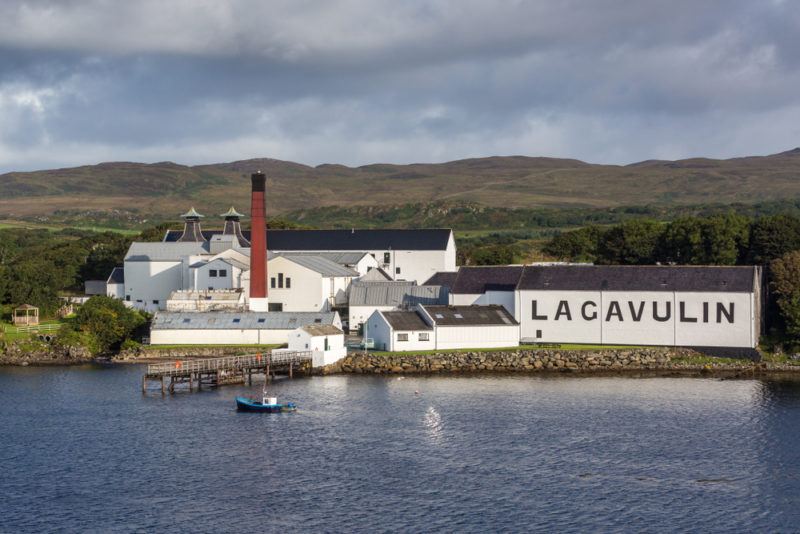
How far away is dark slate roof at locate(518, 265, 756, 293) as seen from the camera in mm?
65106

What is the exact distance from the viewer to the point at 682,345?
6519cm

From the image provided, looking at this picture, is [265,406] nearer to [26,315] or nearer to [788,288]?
[26,315]

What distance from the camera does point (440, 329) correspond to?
65625mm

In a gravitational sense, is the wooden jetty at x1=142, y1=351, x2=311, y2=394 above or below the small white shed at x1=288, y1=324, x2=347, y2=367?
below

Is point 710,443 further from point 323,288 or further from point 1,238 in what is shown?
point 1,238

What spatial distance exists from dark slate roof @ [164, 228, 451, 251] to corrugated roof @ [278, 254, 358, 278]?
10665 millimetres

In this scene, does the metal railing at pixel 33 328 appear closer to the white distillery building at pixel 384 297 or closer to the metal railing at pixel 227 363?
the metal railing at pixel 227 363

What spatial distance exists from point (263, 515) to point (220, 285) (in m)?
47.4

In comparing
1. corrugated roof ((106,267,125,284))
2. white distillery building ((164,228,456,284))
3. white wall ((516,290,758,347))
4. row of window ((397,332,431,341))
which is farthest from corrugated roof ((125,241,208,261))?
white wall ((516,290,758,347))

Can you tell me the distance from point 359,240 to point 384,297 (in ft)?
78.4

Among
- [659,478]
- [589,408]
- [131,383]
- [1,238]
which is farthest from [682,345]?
[1,238]

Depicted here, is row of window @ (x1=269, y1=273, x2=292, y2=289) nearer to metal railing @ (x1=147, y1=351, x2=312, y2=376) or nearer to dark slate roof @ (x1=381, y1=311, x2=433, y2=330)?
dark slate roof @ (x1=381, y1=311, x2=433, y2=330)

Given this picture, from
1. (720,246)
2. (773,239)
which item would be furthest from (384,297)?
(773,239)

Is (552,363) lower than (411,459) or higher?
higher
